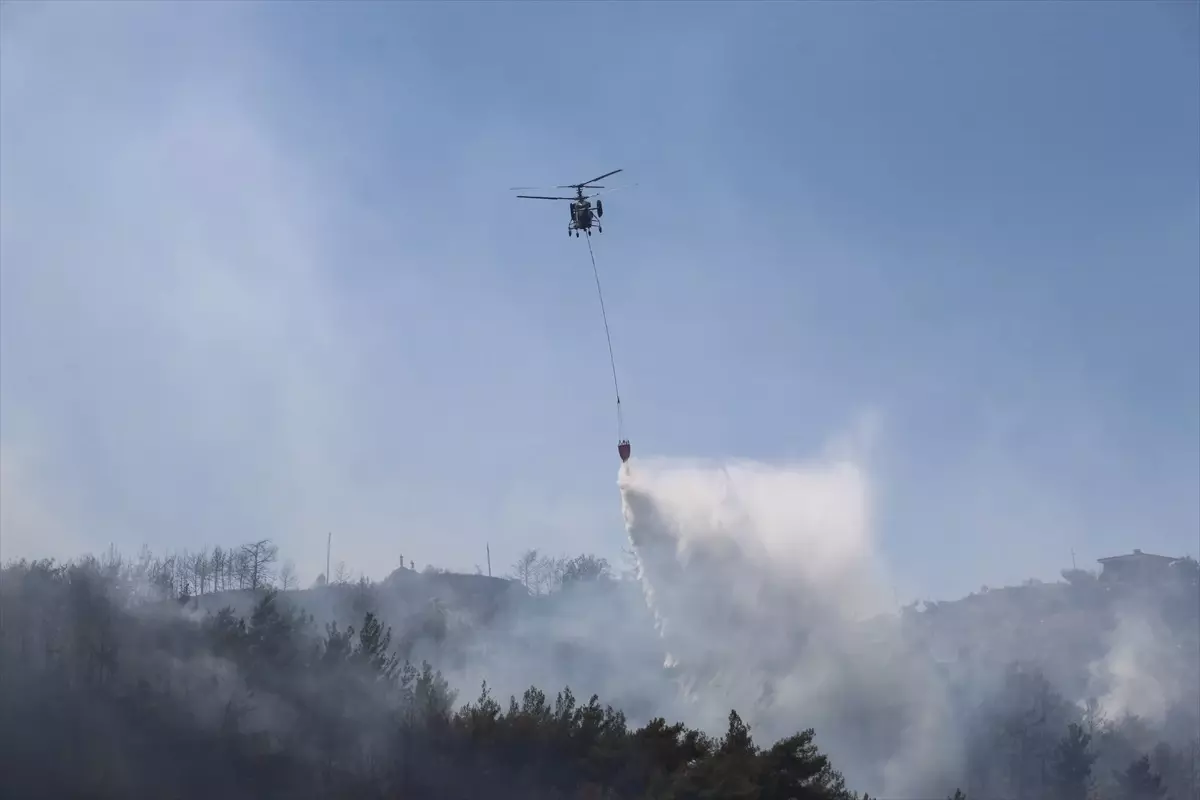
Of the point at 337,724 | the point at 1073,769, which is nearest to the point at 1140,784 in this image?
the point at 1073,769

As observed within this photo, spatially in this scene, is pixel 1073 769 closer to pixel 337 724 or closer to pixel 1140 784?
pixel 1140 784

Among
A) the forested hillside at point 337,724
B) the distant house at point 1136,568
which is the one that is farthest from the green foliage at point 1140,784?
the distant house at point 1136,568

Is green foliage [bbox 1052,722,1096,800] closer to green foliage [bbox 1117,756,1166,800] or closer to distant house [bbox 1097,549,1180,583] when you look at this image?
green foliage [bbox 1117,756,1166,800]

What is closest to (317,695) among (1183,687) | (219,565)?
(219,565)

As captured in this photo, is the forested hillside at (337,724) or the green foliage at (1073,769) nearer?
the forested hillside at (337,724)

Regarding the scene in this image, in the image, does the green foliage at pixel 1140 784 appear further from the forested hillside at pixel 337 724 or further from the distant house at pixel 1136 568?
the distant house at pixel 1136 568

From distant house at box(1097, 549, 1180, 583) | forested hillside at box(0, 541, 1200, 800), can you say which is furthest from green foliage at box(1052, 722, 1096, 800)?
distant house at box(1097, 549, 1180, 583)

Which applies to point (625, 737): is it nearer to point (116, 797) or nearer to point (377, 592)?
point (116, 797)

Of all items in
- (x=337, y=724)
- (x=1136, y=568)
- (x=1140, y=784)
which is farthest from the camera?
(x=1136, y=568)
